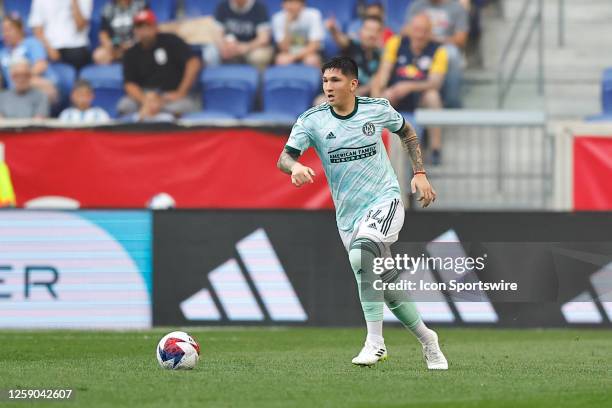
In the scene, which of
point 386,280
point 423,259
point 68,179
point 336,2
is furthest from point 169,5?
point 386,280

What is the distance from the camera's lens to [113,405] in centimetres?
771

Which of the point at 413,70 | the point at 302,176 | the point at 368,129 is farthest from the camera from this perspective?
the point at 413,70

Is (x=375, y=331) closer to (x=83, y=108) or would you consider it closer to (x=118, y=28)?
(x=83, y=108)

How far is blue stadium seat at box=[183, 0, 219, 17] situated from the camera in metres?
22.0

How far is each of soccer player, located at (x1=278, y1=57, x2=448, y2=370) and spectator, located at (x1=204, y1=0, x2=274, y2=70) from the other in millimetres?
10243

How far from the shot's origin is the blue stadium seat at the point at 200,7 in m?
22.0

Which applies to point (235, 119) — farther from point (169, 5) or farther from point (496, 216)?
point (496, 216)

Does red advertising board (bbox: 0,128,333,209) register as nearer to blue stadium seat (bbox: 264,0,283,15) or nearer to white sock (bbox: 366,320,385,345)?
blue stadium seat (bbox: 264,0,283,15)

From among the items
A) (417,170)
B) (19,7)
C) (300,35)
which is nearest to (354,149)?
(417,170)

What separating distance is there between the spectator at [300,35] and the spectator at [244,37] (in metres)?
0.32

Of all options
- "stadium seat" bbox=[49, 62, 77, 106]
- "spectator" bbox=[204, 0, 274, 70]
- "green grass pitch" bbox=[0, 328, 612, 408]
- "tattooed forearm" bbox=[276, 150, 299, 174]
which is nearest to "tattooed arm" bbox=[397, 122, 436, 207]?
"tattooed forearm" bbox=[276, 150, 299, 174]

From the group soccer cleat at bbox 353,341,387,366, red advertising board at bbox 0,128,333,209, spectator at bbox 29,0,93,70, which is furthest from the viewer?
spectator at bbox 29,0,93,70

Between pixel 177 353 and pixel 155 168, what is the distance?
7.95 meters

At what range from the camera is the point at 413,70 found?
1880 cm
